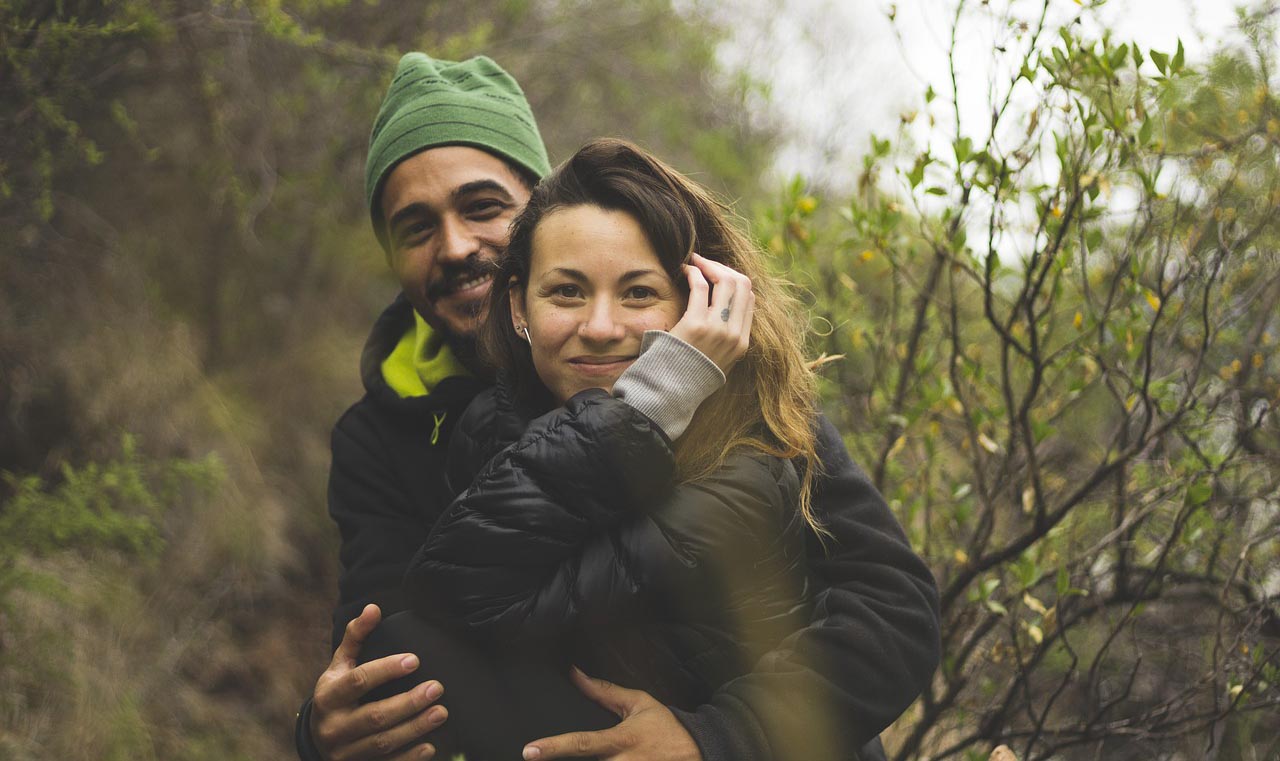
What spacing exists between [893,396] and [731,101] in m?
5.93

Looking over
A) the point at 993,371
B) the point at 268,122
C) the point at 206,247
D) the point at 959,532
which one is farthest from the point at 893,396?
the point at 206,247

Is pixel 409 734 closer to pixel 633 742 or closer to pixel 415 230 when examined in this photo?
pixel 633 742

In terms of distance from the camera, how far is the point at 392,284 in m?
6.39

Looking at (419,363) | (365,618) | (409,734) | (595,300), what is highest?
(419,363)

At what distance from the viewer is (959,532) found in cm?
307

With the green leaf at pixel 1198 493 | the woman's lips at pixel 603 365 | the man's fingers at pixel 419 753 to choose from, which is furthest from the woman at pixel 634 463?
the green leaf at pixel 1198 493

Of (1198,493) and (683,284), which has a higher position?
(683,284)

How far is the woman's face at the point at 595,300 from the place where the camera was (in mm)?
1842

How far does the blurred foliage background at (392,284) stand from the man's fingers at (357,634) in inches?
47.9

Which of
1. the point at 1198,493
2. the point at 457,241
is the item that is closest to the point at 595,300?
the point at 457,241

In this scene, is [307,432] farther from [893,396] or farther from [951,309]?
[951,309]

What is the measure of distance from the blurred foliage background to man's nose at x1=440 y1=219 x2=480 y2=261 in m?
0.56

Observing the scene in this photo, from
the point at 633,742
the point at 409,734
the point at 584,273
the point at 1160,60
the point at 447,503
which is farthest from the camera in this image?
the point at 447,503

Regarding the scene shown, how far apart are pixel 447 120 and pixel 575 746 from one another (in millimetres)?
1539
